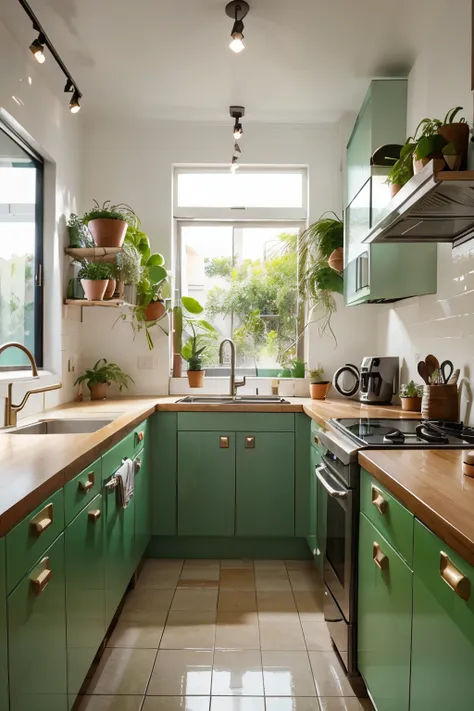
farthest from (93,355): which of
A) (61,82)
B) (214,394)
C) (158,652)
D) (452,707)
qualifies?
(452,707)

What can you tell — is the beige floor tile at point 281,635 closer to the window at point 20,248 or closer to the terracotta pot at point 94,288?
the window at point 20,248

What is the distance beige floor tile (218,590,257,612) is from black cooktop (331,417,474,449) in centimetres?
99

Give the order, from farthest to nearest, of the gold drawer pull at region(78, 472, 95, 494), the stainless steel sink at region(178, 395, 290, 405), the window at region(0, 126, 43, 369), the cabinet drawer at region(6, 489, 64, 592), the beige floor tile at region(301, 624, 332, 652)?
1. the stainless steel sink at region(178, 395, 290, 405)
2. the window at region(0, 126, 43, 369)
3. the beige floor tile at region(301, 624, 332, 652)
4. the gold drawer pull at region(78, 472, 95, 494)
5. the cabinet drawer at region(6, 489, 64, 592)

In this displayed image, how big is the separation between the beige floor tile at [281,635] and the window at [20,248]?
5.64 ft

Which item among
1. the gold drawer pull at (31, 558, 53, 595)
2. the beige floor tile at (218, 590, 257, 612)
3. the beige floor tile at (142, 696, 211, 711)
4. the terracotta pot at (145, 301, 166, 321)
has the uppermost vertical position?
the terracotta pot at (145, 301, 166, 321)

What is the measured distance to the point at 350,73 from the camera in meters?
3.08

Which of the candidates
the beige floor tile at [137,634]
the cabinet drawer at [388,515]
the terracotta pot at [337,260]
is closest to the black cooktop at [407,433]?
the cabinet drawer at [388,515]

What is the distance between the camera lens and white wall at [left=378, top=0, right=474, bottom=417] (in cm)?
231

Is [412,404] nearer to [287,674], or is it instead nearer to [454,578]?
[287,674]

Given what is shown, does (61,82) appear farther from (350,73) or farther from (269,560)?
(269,560)

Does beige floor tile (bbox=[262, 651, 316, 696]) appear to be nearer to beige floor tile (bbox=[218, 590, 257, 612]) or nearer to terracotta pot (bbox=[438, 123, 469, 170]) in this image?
beige floor tile (bbox=[218, 590, 257, 612])

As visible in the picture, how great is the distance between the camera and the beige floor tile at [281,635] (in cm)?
232

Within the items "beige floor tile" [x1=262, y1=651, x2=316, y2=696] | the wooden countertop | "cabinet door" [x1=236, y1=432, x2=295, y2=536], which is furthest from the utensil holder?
"beige floor tile" [x1=262, y1=651, x2=316, y2=696]

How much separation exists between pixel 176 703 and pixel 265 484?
1.43 metres
